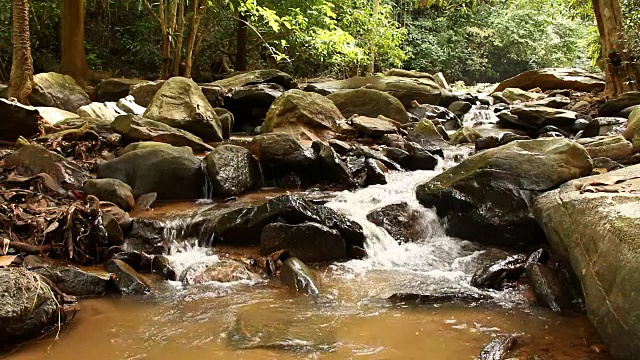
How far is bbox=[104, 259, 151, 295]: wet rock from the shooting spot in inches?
167

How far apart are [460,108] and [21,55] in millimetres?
9745

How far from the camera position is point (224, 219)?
17.8ft

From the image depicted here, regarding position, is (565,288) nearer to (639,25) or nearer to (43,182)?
(43,182)

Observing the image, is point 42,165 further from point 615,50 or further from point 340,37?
point 615,50

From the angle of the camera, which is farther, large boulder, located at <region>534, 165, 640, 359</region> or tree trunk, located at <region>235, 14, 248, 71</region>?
tree trunk, located at <region>235, 14, 248, 71</region>

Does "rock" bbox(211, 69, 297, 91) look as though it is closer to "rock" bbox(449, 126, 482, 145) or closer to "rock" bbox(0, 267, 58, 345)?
"rock" bbox(449, 126, 482, 145)

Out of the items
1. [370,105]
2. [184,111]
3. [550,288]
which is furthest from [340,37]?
[550,288]

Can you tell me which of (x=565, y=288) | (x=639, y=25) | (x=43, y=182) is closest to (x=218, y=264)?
(x=43, y=182)

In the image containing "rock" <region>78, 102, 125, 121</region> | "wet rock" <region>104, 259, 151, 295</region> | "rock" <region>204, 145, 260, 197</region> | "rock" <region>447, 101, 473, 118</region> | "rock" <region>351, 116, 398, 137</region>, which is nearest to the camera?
"wet rock" <region>104, 259, 151, 295</region>

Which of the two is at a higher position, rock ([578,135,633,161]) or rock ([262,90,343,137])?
rock ([262,90,343,137])

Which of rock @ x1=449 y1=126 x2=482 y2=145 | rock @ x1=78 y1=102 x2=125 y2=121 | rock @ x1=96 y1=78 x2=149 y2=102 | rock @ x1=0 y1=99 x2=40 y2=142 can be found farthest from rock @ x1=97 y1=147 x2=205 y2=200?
rock @ x1=96 y1=78 x2=149 y2=102

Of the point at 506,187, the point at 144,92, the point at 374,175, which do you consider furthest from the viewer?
the point at 144,92

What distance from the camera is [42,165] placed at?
617 cm

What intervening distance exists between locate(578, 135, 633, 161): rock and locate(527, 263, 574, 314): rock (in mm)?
3101
